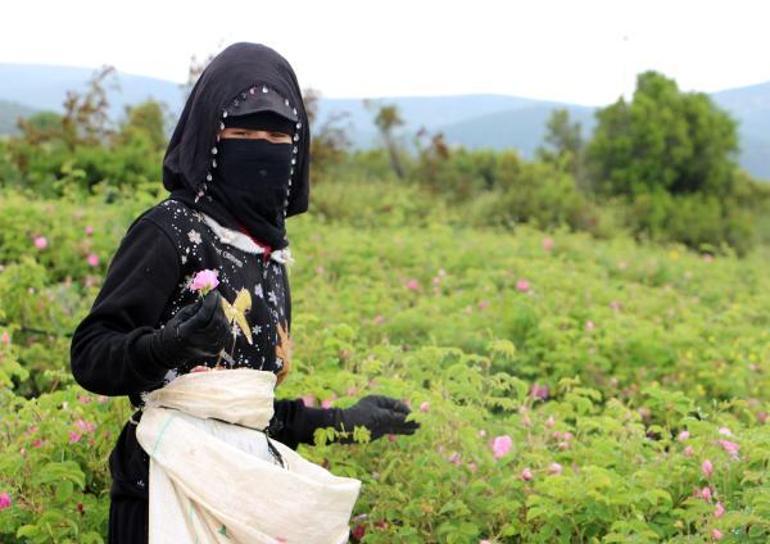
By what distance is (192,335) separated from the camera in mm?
1708

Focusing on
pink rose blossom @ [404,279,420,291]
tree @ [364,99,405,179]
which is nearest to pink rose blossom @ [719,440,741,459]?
pink rose blossom @ [404,279,420,291]

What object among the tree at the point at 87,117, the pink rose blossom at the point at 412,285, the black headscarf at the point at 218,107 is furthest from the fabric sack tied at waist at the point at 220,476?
the tree at the point at 87,117

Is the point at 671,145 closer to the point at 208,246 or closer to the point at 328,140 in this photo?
the point at 328,140

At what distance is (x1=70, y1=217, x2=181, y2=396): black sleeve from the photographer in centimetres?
181

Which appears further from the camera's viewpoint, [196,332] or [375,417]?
[375,417]

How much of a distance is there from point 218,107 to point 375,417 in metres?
0.93

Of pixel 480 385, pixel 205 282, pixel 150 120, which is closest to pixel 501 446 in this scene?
pixel 480 385

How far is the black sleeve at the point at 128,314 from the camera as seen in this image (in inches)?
71.4

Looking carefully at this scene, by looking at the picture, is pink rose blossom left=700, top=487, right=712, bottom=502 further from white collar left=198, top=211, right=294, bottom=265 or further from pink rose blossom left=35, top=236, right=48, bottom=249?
pink rose blossom left=35, top=236, right=48, bottom=249

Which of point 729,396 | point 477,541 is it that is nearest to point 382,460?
point 477,541

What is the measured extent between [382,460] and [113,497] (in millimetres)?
1035

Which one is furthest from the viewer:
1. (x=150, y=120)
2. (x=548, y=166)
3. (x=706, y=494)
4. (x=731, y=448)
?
(x=548, y=166)

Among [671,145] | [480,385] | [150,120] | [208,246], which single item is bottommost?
[480,385]

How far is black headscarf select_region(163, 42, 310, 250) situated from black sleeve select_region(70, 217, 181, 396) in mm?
149
